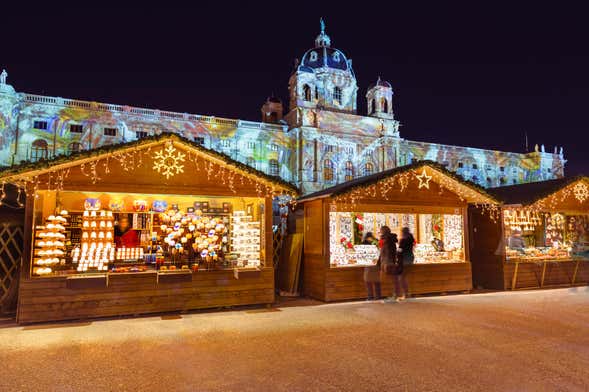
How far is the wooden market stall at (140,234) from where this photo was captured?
7480 mm

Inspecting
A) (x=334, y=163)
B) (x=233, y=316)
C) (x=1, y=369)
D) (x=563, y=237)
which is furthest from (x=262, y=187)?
(x=334, y=163)

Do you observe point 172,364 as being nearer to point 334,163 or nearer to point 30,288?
point 30,288

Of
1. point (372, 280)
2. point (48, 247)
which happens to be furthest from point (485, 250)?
point (48, 247)

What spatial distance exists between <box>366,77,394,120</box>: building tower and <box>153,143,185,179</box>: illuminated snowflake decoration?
31390 millimetres

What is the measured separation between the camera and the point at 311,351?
5371mm

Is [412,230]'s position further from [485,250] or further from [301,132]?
[301,132]

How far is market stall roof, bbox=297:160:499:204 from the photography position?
9.81 m

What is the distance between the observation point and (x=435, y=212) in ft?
35.8

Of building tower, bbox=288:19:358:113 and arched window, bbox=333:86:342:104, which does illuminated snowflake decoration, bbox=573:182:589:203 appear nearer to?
building tower, bbox=288:19:358:113

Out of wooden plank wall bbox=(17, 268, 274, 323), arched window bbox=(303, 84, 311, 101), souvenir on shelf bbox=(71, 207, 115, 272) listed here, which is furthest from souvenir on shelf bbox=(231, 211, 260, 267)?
arched window bbox=(303, 84, 311, 101)

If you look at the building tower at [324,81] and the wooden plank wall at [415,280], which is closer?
the wooden plank wall at [415,280]

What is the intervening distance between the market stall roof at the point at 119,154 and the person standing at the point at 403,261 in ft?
8.93

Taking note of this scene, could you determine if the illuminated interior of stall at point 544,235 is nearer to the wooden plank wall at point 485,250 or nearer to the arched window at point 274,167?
the wooden plank wall at point 485,250

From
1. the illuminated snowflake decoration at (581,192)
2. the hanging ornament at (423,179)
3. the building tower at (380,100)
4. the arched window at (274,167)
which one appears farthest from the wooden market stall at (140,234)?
the building tower at (380,100)
